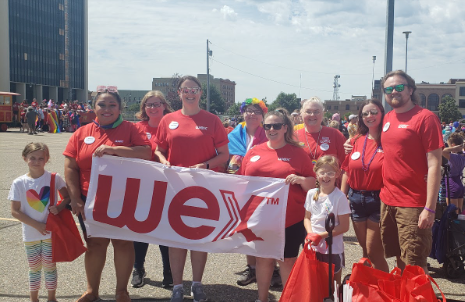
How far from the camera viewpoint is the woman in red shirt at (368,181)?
4.20 meters

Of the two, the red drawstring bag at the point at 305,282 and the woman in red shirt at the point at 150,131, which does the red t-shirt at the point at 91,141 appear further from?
the red drawstring bag at the point at 305,282

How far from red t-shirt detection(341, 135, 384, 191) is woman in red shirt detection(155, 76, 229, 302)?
1.30 metres

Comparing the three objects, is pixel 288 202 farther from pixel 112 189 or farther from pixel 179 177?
pixel 112 189

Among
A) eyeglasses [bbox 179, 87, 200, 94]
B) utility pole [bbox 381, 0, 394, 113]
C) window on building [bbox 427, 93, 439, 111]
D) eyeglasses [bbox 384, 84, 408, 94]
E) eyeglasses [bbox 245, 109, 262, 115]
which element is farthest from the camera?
window on building [bbox 427, 93, 439, 111]

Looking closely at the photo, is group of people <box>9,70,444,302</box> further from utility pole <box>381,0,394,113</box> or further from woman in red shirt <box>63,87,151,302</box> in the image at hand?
utility pole <box>381,0,394,113</box>

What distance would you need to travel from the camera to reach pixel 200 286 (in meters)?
4.28

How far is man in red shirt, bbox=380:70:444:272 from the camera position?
358 cm

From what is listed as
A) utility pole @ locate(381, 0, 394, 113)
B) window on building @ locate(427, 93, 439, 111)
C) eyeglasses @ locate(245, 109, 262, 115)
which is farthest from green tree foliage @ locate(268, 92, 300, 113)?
eyeglasses @ locate(245, 109, 262, 115)

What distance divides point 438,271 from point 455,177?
2839mm

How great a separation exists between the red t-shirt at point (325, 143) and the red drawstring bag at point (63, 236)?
99.0 inches

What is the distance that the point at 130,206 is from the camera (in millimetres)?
4332

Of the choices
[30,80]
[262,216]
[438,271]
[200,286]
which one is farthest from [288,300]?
[30,80]

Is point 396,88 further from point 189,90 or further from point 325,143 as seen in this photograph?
point 189,90

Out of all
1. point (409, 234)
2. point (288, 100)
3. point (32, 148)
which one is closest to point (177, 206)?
point (32, 148)
